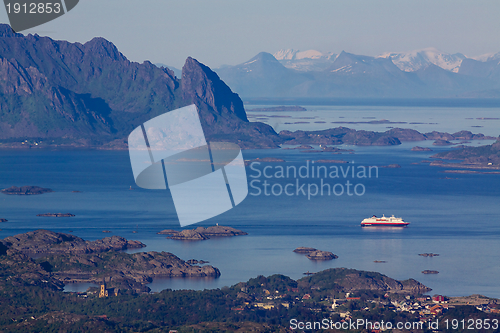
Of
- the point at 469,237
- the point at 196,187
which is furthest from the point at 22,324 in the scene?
the point at 196,187

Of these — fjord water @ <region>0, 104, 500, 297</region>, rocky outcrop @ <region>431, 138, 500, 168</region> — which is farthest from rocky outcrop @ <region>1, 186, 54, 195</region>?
rocky outcrop @ <region>431, 138, 500, 168</region>

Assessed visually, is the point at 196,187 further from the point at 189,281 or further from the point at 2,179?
the point at 189,281

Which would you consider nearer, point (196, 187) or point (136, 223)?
point (136, 223)

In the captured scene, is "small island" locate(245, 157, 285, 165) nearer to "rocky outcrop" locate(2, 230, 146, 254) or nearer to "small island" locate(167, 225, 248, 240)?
"small island" locate(167, 225, 248, 240)

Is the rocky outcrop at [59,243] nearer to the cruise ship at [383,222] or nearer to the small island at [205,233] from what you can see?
the small island at [205,233]

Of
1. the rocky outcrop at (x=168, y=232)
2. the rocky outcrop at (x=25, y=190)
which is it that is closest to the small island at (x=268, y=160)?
the rocky outcrop at (x=25, y=190)

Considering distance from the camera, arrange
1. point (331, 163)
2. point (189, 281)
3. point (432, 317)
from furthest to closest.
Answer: point (331, 163) < point (189, 281) < point (432, 317)
